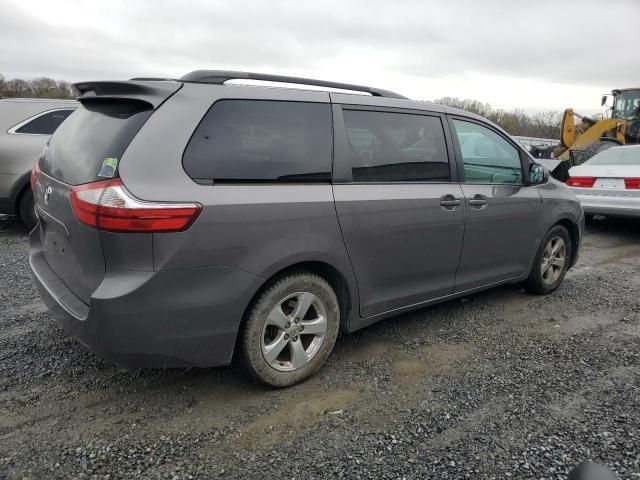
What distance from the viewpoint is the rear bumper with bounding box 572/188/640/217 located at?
7473 millimetres

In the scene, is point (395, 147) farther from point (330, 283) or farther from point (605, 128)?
point (605, 128)

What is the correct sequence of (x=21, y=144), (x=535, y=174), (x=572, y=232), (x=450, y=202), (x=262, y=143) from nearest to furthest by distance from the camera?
(x=262, y=143)
(x=450, y=202)
(x=535, y=174)
(x=572, y=232)
(x=21, y=144)

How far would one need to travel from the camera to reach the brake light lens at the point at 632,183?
741cm

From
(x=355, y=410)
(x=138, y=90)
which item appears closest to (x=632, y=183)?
(x=355, y=410)

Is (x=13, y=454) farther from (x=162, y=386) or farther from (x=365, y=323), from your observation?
(x=365, y=323)

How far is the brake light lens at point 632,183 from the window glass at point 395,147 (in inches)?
211

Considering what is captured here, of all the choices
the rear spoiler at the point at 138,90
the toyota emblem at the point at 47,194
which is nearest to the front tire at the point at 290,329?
the rear spoiler at the point at 138,90

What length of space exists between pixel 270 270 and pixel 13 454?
150 centimetres

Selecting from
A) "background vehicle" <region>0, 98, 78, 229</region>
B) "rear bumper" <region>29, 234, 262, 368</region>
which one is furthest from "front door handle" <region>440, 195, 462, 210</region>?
"background vehicle" <region>0, 98, 78, 229</region>

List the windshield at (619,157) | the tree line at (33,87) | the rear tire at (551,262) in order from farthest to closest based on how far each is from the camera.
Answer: the tree line at (33,87), the windshield at (619,157), the rear tire at (551,262)

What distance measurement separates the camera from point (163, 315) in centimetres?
240

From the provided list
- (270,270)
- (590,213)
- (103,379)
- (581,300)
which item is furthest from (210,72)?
(590,213)

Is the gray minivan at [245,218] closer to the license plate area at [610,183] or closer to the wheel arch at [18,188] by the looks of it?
the wheel arch at [18,188]

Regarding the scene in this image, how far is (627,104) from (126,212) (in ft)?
58.7
